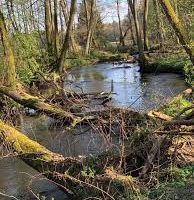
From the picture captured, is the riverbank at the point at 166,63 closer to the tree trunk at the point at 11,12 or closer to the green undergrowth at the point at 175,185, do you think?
the tree trunk at the point at 11,12

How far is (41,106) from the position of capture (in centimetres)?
1409

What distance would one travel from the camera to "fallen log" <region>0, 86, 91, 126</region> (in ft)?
40.9

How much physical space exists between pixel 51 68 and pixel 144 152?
17.0 m

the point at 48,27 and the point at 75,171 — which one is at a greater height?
the point at 48,27

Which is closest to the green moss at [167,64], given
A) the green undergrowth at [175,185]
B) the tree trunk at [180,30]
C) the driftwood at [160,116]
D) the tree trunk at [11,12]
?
the tree trunk at [11,12]

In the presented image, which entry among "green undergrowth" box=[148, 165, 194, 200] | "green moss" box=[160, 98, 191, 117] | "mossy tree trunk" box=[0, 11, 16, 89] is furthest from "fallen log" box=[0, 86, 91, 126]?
"green undergrowth" box=[148, 165, 194, 200]

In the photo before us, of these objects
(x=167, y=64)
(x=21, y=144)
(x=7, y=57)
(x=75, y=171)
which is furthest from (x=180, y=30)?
(x=167, y=64)

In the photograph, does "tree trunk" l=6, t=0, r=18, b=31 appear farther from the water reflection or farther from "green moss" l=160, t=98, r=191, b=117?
"green moss" l=160, t=98, r=191, b=117

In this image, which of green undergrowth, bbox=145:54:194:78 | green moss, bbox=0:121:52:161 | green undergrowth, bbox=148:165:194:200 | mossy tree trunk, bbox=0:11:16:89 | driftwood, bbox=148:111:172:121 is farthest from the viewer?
green undergrowth, bbox=145:54:194:78

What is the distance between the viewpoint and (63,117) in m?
13.0

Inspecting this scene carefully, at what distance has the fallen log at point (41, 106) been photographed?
12461 millimetres

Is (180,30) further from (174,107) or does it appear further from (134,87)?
(134,87)

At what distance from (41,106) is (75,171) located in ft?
19.7

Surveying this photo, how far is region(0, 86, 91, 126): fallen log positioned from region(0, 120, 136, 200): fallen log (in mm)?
2517
